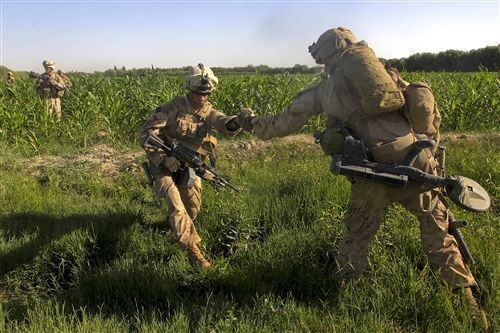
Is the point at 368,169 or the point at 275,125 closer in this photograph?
the point at 368,169

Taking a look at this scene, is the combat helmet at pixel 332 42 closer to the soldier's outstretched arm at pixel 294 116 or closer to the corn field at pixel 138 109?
the soldier's outstretched arm at pixel 294 116

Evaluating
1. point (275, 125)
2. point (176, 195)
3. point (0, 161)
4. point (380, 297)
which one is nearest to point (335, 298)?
point (380, 297)

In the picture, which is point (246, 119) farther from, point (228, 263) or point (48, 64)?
point (48, 64)

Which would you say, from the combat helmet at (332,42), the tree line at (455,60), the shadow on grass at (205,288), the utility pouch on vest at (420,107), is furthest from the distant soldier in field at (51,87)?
the tree line at (455,60)

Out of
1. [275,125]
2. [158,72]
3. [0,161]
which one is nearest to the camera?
[275,125]

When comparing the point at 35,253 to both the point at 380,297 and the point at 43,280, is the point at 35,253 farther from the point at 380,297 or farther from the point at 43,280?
the point at 380,297

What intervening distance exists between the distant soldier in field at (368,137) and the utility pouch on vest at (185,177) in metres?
1.57

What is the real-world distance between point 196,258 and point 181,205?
667 mm

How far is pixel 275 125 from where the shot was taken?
145 inches

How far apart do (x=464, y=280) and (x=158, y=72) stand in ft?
40.2

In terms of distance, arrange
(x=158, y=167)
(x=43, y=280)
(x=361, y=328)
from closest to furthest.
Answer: (x=361, y=328) → (x=43, y=280) → (x=158, y=167)

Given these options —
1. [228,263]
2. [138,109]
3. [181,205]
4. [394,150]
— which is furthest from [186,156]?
[138,109]

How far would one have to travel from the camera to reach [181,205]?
452 cm

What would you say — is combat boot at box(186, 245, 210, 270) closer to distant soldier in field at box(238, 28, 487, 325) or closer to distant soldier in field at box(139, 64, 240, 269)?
distant soldier in field at box(139, 64, 240, 269)
